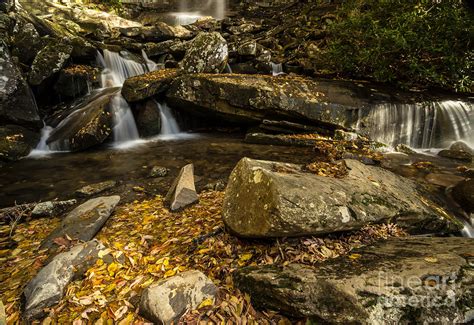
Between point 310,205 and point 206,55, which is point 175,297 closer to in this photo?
point 310,205

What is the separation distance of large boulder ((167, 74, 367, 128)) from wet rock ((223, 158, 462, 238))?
5222 mm

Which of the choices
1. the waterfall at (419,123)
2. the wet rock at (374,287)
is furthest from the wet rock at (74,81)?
the wet rock at (374,287)

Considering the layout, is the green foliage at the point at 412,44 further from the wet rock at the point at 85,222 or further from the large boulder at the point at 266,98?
the wet rock at the point at 85,222

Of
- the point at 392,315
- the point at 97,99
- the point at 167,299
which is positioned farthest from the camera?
the point at 97,99

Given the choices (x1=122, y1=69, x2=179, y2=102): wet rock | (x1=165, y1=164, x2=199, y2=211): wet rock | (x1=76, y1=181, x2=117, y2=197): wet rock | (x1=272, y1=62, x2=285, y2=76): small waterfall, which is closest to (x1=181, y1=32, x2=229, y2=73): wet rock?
(x1=122, y1=69, x2=179, y2=102): wet rock

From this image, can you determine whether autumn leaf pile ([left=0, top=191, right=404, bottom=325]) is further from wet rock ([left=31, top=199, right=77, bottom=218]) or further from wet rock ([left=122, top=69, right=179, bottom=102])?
wet rock ([left=122, top=69, right=179, bottom=102])

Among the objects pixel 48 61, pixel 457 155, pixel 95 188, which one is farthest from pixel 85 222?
pixel 457 155

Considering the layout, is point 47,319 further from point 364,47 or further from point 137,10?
point 137,10

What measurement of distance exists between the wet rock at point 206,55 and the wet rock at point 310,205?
845 cm

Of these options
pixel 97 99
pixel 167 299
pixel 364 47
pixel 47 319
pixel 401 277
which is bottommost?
pixel 47 319

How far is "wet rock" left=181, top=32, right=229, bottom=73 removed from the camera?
11094mm

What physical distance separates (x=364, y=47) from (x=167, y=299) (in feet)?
39.0

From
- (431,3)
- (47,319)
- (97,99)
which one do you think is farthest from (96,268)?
(431,3)

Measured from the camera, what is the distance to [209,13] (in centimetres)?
2506
